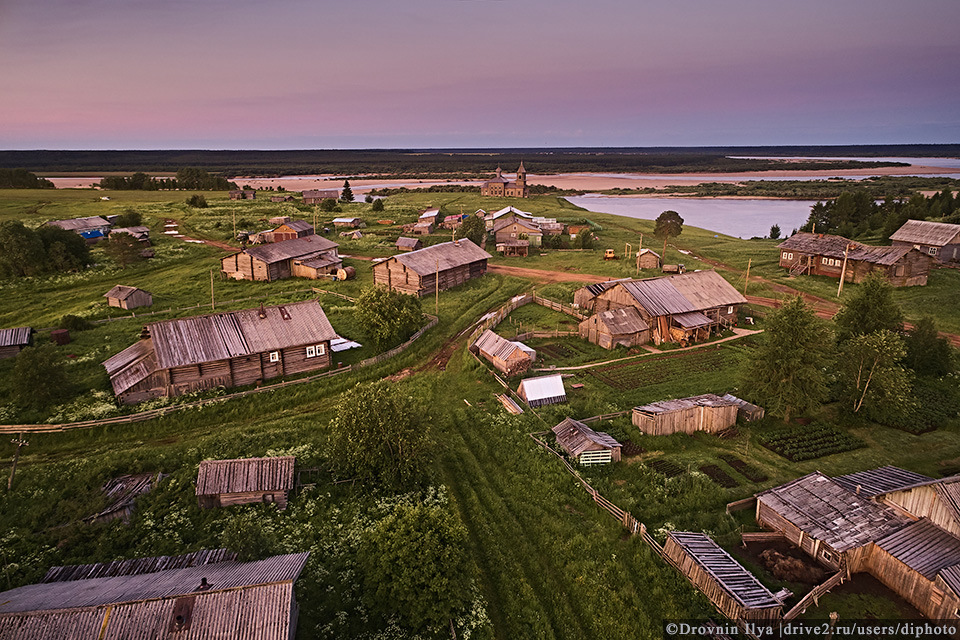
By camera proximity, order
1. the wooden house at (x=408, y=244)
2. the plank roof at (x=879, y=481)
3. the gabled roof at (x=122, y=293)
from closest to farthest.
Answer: the plank roof at (x=879, y=481) → the gabled roof at (x=122, y=293) → the wooden house at (x=408, y=244)

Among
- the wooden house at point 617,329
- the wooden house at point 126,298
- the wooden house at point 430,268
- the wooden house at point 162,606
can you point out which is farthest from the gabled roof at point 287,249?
the wooden house at point 162,606

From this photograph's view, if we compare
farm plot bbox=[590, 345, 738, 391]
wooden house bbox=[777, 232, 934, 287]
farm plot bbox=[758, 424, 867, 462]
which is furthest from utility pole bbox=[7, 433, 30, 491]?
wooden house bbox=[777, 232, 934, 287]

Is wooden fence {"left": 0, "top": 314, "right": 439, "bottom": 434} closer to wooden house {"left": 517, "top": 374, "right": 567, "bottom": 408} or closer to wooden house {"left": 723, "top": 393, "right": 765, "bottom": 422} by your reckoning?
wooden house {"left": 517, "top": 374, "right": 567, "bottom": 408}

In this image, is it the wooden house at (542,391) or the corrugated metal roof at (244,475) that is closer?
the corrugated metal roof at (244,475)

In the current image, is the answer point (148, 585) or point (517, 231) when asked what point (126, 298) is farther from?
point (517, 231)

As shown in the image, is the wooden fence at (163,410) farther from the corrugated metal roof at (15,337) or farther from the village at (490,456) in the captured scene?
the corrugated metal roof at (15,337)

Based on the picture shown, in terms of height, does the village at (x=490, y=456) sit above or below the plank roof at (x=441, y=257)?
below
